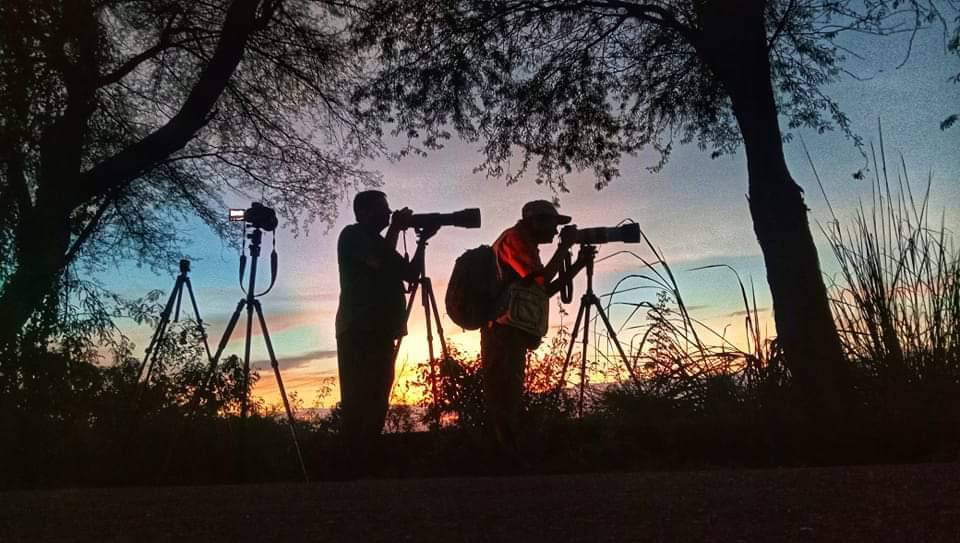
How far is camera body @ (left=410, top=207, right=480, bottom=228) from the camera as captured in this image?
21.8ft

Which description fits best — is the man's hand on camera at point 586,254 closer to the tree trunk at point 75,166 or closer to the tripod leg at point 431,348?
the tripod leg at point 431,348

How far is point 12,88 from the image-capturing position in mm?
8477

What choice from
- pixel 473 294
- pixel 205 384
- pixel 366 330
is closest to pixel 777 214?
pixel 473 294

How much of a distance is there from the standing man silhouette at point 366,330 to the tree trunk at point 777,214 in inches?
136

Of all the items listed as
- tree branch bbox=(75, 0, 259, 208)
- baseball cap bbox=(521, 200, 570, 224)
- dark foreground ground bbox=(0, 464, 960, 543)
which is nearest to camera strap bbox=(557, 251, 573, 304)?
baseball cap bbox=(521, 200, 570, 224)

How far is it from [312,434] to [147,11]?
5497 millimetres

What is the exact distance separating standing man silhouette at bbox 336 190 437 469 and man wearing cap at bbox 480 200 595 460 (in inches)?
29.4

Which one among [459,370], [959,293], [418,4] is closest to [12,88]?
[418,4]

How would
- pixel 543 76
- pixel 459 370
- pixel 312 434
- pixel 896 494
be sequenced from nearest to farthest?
pixel 896 494
pixel 459 370
pixel 312 434
pixel 543 76

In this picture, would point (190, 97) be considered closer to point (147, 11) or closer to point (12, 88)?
point (147, 11)

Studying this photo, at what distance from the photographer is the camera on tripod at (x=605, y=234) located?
6688mm

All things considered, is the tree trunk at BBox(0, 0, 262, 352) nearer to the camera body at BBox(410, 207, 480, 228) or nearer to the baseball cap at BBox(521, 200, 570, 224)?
the camera body at BBox(410, 207, 480, 228)

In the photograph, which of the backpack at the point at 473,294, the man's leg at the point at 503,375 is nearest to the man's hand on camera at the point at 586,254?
the backpack at the point at 473,294

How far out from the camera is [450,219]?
678 cm
